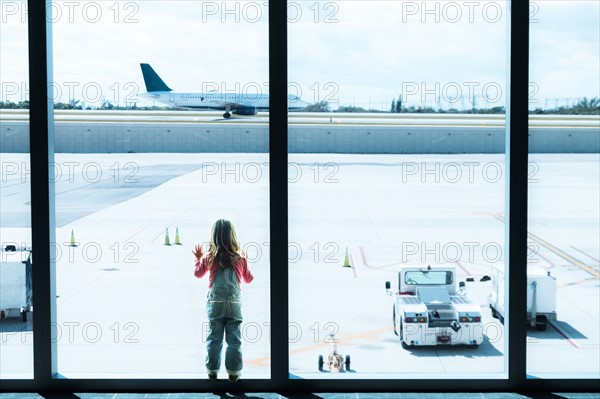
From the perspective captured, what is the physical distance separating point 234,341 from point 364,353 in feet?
11.3

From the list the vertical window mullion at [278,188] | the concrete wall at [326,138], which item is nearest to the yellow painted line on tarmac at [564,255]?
the concrete wall at [326,138]

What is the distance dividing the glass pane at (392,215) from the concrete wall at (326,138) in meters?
0.14

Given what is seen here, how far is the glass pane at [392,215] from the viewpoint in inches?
281

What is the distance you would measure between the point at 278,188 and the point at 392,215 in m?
13.4

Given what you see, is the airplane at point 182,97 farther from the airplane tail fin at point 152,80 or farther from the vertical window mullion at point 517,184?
the vertical window mullion at point 517,184

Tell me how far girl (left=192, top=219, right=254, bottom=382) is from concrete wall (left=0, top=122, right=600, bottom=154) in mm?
17055

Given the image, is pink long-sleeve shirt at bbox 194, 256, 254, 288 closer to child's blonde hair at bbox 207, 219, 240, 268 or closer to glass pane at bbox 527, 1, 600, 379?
child's blonde hair at bbox 207, 219, 240, 268

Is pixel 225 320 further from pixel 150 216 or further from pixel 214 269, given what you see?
pixel 150 216

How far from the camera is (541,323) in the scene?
9.58 meters

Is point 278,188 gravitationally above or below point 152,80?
below

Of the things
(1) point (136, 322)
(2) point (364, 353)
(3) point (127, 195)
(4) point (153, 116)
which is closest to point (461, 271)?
(2) point (364, 353)

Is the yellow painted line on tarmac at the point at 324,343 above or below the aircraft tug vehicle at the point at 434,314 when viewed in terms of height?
below

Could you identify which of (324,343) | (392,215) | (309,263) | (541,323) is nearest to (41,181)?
(324,343)

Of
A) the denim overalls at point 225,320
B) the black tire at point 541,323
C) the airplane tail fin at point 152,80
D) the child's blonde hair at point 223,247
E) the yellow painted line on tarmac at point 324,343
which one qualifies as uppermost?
the airplane tail fin at point 152,80
